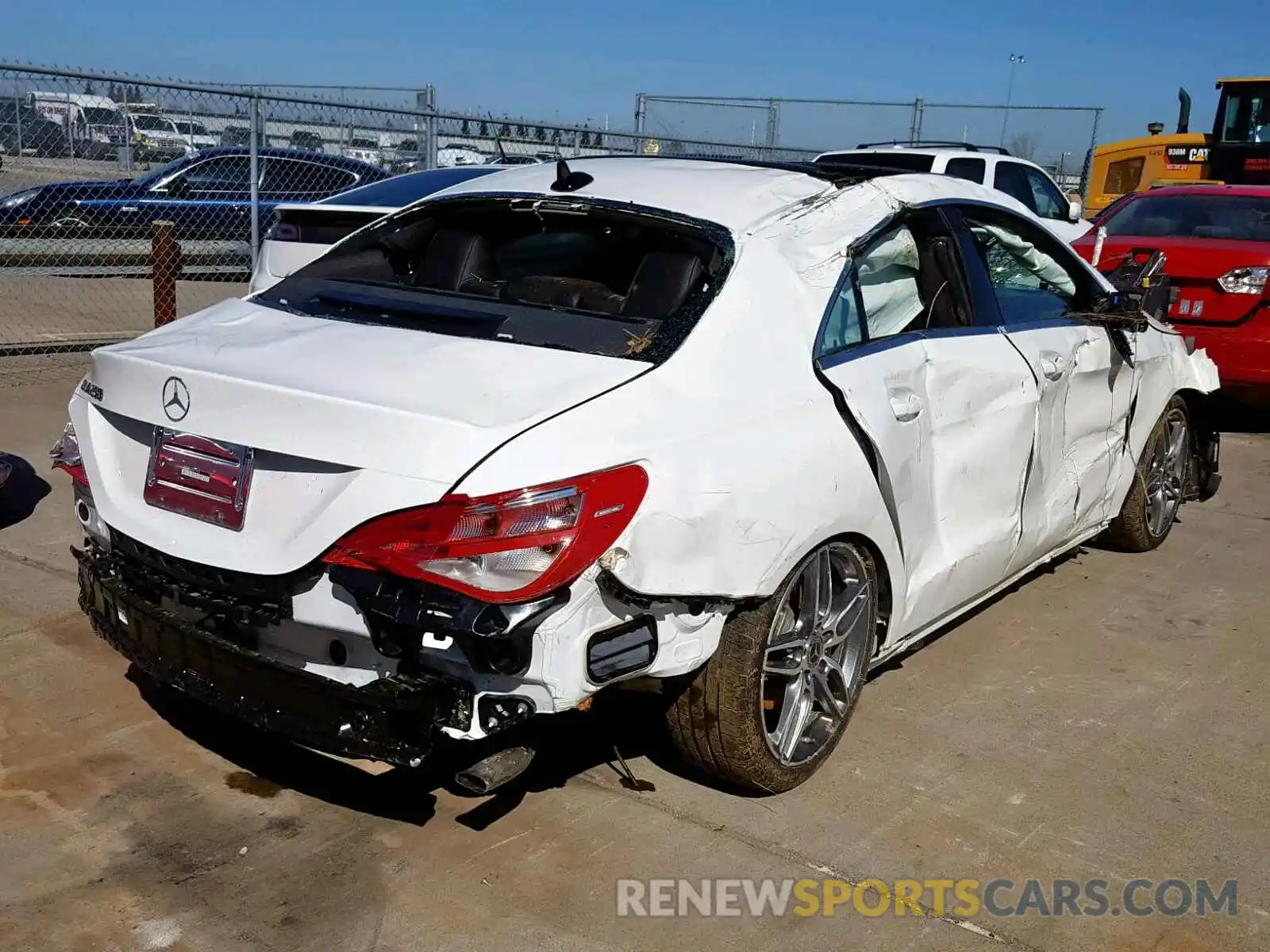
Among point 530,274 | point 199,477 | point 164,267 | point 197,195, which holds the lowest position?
point 164,267

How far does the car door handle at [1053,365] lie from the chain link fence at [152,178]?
480 cm

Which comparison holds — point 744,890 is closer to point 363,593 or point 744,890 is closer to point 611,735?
point 611,735

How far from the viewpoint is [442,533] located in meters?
2.61

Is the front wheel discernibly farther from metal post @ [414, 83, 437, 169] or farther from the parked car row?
metal post @ [414, 83, 437, 169]

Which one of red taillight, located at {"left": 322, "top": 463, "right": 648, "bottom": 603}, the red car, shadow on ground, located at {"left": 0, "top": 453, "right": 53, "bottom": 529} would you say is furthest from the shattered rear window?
the red car

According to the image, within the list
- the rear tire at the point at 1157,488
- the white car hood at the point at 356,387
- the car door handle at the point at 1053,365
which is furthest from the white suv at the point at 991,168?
the white car hood at the point at 356,387

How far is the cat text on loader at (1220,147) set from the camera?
16.4m

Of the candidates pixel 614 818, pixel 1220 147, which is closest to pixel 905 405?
pixel 614 818

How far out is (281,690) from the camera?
9.25 ft

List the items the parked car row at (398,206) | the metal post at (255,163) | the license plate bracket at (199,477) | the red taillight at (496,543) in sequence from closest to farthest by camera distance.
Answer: the red taillight at (496,543), the license plate bracket at (199,477), the parked car row at (398,206), the metal post at (255,163)

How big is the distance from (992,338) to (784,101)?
54.0 ft

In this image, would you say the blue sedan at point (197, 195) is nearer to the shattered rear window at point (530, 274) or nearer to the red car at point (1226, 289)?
the red car at point (1226, 289)

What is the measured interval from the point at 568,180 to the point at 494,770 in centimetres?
194

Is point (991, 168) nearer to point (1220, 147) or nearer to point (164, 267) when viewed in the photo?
point (1220, 147)
